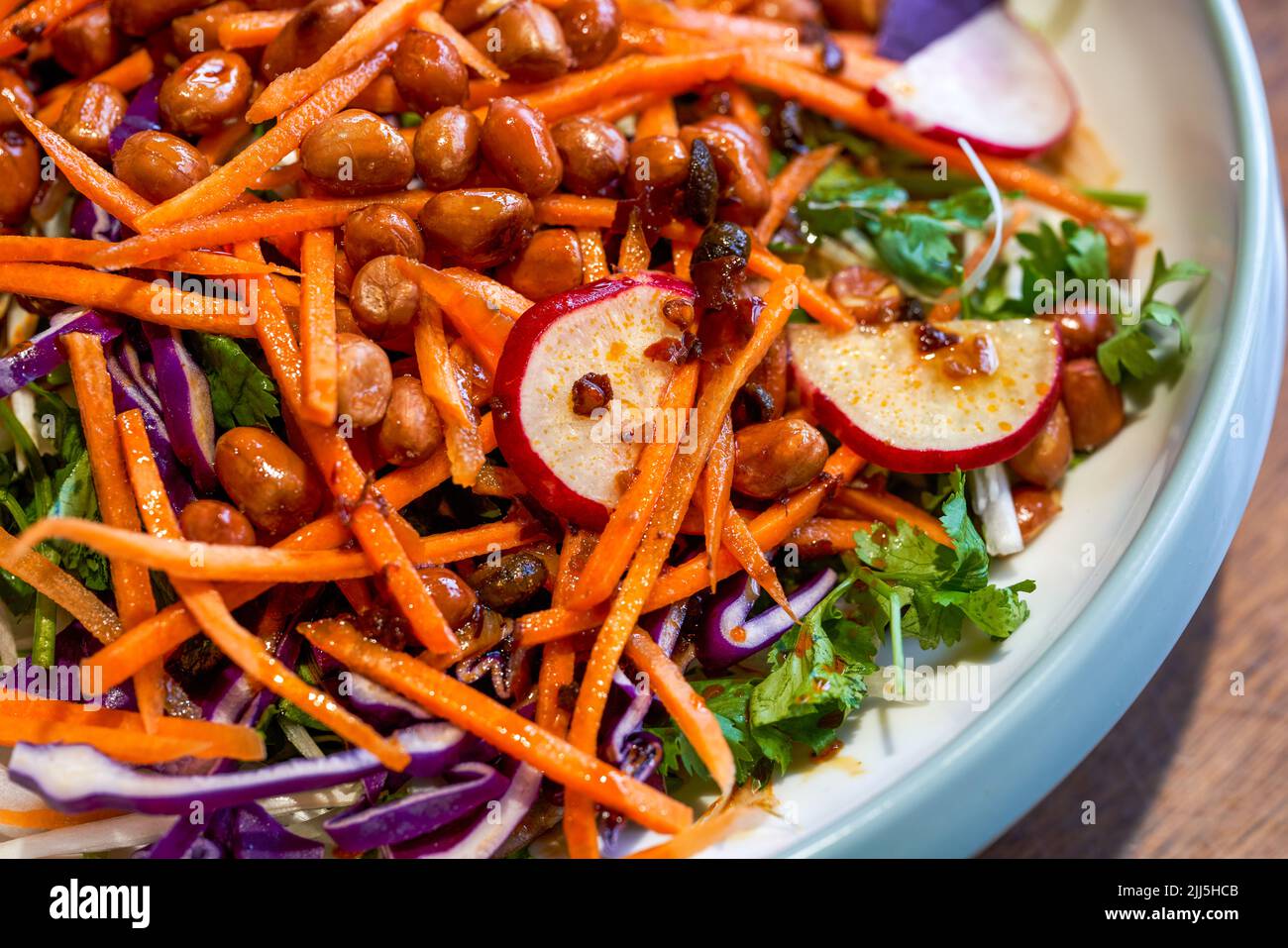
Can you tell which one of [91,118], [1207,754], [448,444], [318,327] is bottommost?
[1207,754]

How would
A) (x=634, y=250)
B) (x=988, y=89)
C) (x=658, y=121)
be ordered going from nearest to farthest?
(x=634, y=250), (x=658, y=121), (x=988, y=89)

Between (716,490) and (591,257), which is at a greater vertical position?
(591,257)

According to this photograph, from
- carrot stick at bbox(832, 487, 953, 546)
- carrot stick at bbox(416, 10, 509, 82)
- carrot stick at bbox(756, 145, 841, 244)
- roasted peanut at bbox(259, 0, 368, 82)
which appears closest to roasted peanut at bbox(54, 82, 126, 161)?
roasted peanut at bbox(259, 0, 368, 82)

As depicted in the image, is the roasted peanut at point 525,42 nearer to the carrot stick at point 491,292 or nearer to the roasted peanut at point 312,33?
the roasted peanut at point 312,33

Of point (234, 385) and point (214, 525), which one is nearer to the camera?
point (214, 525)

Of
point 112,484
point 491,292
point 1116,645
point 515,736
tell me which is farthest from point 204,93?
point 1116,645

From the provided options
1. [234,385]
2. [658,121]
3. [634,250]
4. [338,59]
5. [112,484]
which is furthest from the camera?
[658,121]

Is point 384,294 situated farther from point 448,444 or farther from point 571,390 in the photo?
point 571,390
